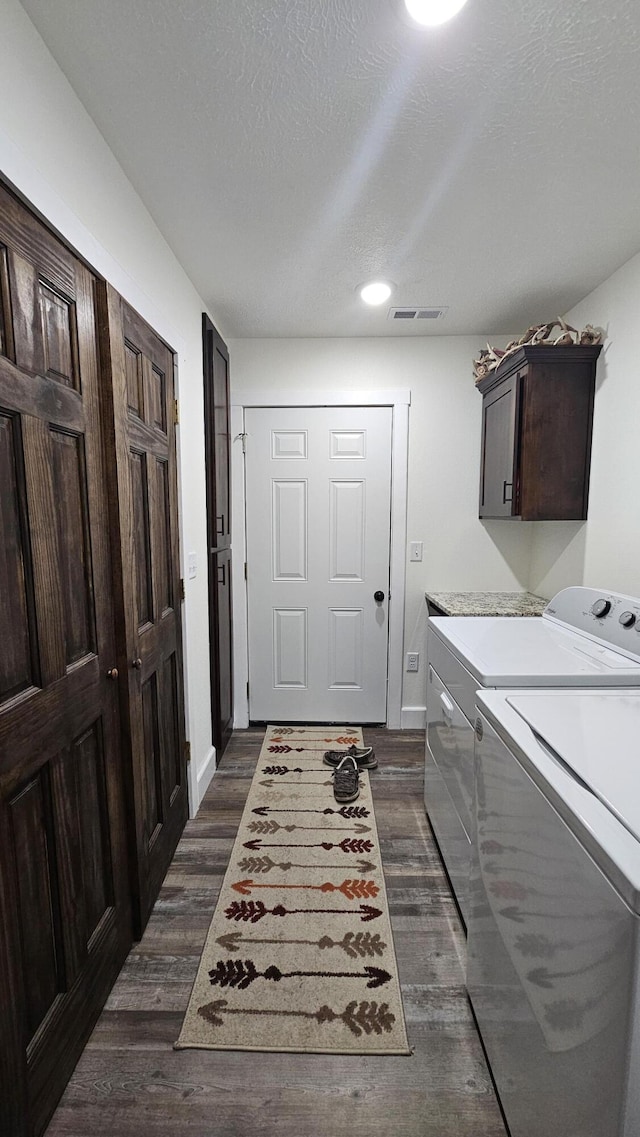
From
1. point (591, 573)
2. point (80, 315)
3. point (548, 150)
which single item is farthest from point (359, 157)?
point (591, 573)

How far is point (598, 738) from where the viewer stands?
3.07 ft

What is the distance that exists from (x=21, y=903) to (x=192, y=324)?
2.16m

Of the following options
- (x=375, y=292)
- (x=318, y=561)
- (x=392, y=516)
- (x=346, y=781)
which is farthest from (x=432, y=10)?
(x=346, y=781)

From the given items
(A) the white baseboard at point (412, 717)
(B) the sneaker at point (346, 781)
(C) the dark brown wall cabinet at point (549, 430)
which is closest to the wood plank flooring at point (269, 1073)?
(B) the sneaker at point (346, 781)

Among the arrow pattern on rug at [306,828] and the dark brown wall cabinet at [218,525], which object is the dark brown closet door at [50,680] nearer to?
the arrow pattern on rug at [306,828]

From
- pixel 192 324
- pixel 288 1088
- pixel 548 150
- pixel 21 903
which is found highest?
pixel 548 150

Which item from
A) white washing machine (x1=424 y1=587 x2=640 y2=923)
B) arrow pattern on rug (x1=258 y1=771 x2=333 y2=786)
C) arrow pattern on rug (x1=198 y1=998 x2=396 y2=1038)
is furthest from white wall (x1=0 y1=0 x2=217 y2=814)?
white washing machine (x1=424 y1=587 x2=640 y2=923)

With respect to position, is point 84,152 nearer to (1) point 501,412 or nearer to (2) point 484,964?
(1) point 501,412

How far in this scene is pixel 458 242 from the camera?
1.77 metres

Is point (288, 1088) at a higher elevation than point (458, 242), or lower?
lower

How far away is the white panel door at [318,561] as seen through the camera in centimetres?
281

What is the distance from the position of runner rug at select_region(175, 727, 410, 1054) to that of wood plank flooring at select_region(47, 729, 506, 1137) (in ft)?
0.13

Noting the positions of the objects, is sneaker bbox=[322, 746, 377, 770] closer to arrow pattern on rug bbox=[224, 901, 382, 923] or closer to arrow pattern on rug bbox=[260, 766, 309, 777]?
arrow pattern on rug bbox=[260, 766, 309, 777]

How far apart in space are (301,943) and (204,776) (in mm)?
963
